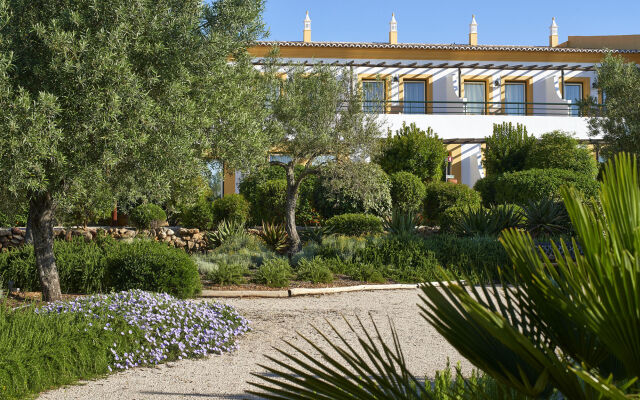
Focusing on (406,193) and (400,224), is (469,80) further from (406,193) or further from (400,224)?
(400,224)

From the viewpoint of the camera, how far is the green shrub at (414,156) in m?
23.7

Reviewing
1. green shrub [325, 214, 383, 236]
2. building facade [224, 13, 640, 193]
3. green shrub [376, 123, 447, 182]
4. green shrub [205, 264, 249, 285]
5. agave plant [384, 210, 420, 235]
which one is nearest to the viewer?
green shrub [205, 264, 249, 285]

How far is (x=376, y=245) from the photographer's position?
13766 mm

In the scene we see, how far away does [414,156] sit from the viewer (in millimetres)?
23672

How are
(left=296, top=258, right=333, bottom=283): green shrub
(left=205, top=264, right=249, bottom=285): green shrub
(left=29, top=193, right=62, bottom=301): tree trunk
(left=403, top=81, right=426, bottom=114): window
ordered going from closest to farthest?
(left=29, top=193, right=62, bottom=301): tree trunk
(left=205, top=264, right=249, bottom=285): green shrub
(left=296, top=258, right=333, bottom=283): green shrub
(left=403, top=81, right=426, bottom=114): window

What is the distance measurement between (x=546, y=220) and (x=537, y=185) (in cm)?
287

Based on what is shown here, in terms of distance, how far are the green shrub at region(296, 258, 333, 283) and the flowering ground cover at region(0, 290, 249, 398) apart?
408cm

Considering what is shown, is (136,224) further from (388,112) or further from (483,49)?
(483,49)

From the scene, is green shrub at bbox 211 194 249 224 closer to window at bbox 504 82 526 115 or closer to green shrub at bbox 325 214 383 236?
green shrub at bbox 325 214 383 236

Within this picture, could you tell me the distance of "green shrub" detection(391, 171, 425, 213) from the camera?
19125 millimetres

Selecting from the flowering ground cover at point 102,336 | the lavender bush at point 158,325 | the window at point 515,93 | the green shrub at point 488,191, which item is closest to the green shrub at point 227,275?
the flowering ground cover at point 102,336

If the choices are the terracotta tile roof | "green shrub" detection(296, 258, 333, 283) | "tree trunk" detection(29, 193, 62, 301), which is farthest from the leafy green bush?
the terracotta tile roof

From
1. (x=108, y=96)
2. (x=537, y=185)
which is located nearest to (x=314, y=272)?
(x=108, y=96)

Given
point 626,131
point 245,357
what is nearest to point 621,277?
point 245,357
